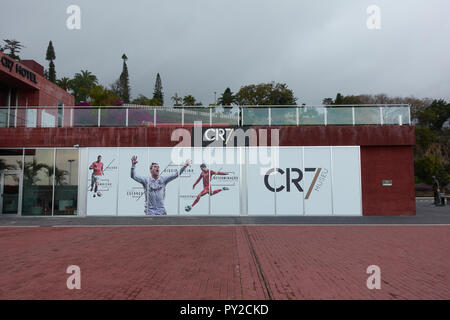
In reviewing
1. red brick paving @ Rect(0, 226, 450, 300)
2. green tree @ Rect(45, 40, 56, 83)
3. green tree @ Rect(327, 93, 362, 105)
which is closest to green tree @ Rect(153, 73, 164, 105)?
green tree @ Rect(45, 40, 56, 83)

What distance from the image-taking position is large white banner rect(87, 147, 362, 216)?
1470 cm

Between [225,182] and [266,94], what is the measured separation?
40.1m

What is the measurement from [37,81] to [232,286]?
20424 millimetres

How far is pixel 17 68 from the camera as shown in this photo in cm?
1702

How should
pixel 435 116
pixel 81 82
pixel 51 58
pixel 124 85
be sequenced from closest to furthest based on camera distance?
pixel 435 116 → pixel 81 82 → pixel 51 58 → pixel 124 85

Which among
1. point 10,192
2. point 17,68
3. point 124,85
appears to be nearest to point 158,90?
point 124,85

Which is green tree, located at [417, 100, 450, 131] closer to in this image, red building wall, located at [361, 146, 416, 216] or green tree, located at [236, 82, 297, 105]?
green tree, located at [236, 82, 297, 105]

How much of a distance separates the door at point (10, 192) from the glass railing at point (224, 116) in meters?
2.73

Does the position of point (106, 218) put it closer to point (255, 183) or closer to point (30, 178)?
point (30, 178)

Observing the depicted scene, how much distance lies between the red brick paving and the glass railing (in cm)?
653

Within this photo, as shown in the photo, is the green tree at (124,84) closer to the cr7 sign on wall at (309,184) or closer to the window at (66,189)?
the window at (66,189)

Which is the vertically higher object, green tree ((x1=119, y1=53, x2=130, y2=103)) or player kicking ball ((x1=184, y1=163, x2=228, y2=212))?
green tree ((x1=119, y1=53, x2=130, y2=103))

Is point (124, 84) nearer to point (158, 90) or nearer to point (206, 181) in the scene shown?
point (158, 90)
